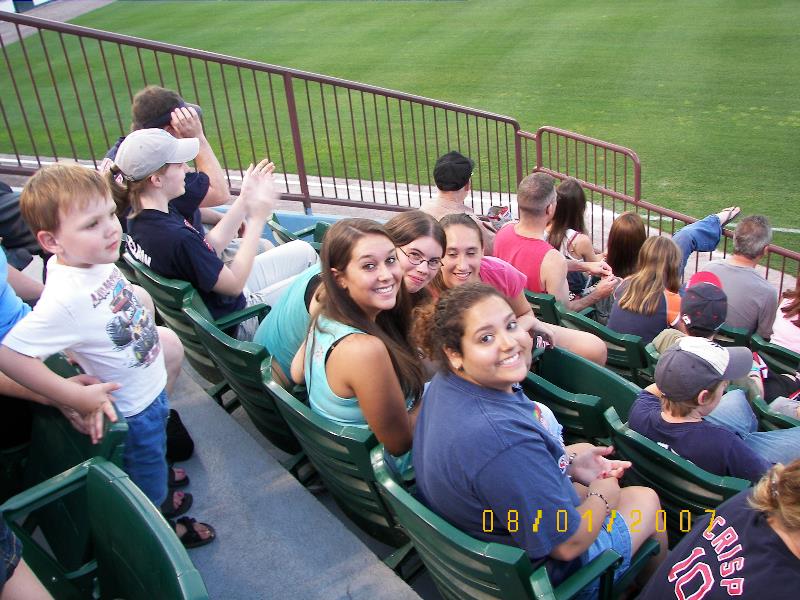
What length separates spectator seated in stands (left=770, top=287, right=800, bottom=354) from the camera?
4500 mm

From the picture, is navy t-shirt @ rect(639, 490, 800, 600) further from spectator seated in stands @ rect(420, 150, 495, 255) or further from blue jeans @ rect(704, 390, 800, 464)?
spectator seated in stands @ rect(420, 150, 495, 255)

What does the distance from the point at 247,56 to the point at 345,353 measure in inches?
654

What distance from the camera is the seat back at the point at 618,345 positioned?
3641 mm

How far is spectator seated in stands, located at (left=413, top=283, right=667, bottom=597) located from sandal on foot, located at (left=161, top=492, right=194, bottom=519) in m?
1.09

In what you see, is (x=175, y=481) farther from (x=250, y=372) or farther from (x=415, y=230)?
(x=415, y=230)

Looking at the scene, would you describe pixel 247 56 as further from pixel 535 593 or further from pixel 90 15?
pixel 535 593

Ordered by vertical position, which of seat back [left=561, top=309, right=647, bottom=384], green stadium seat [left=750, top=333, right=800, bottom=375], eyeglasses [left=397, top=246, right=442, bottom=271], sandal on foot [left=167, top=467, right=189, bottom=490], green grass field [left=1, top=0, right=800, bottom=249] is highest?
eyeglasses [left=397, top=246, right=442, bottom=271]

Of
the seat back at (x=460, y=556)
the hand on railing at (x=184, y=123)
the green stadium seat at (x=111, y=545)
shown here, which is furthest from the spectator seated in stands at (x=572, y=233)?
the green stadium seat at (x=111, y=545)

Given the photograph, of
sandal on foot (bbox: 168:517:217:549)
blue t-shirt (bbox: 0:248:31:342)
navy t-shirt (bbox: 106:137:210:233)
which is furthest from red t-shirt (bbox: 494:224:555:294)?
blue t-shirt (bbox: 0:248:31:342)

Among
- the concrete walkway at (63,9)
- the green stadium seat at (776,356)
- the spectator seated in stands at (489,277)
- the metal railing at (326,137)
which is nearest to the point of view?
the spectator seated in stands at (489,277)

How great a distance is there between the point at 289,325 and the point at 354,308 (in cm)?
47

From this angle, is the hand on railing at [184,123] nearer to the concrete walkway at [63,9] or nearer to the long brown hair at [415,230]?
the long brown hair at [415,230]

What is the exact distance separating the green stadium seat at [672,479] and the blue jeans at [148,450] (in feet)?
4.97

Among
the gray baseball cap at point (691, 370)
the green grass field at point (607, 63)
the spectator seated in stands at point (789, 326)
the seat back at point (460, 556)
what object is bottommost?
the green grass field at point (607, 63)
